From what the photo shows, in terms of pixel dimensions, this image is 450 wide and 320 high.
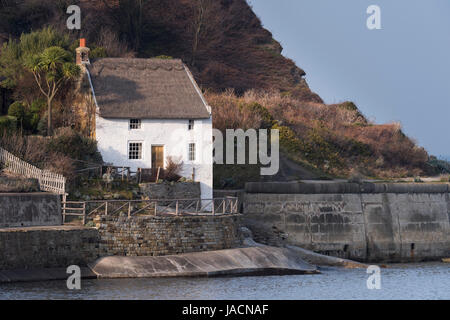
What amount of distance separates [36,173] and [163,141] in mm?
9228

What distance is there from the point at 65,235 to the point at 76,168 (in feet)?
28.6

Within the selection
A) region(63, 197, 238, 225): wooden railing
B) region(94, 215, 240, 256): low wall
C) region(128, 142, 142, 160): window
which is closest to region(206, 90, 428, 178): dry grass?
region(128, 142, 142, 160): window

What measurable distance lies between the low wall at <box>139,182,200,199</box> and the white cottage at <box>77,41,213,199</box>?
1.03m

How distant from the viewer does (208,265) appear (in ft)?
129

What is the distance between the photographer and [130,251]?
39344mm

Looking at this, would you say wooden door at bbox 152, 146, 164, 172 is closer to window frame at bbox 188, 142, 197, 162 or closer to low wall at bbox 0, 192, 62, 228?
window frame at bbox 188, 142, 197, 162

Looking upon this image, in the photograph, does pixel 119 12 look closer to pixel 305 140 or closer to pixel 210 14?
pixel 210 14

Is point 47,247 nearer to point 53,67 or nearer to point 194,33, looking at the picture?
point 53,67

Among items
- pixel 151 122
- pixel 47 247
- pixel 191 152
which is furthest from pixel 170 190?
pixel 47 247

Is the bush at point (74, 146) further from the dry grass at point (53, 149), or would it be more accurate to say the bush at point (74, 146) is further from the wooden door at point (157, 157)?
the wooden door at point (157, 157)

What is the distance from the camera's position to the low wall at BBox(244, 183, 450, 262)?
164 ft

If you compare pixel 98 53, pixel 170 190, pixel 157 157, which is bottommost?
pixel 170 190
